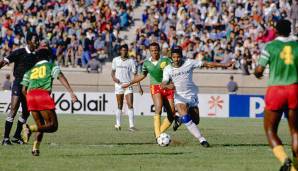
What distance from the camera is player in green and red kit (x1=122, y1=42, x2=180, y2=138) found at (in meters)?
22.0

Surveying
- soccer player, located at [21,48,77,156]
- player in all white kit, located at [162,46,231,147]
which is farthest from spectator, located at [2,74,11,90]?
soccer player, located at [21,48,77,156]

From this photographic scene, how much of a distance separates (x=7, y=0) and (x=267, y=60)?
38.1 metres

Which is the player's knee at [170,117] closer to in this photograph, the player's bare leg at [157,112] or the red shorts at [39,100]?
the player's bare leg at [157,112]

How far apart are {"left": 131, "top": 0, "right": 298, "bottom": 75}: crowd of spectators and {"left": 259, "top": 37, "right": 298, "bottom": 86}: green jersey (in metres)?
28.6

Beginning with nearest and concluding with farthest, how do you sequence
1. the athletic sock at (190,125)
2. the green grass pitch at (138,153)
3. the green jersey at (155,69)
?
the green grass pitch at (138,153), the athletic sock at (190,125), the green jersey at (155,69)

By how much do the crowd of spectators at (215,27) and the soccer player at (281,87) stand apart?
28.7 metres

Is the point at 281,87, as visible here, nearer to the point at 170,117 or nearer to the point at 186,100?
the point at 186,100

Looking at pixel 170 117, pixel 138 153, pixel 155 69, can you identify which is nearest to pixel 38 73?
pixel 138 153

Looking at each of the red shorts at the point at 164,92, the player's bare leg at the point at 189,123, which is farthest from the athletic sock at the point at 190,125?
the red shorts at the point at 164,92

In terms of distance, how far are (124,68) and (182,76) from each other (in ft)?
25.8

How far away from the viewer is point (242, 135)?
83.7ft

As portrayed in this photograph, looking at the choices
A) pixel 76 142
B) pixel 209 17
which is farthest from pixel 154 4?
pixel 76 142

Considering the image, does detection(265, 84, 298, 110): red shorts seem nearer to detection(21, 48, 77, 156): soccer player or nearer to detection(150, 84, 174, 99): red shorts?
detection(21, 48, 77, 156): soccer player

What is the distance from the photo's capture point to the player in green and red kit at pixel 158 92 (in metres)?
22.0
